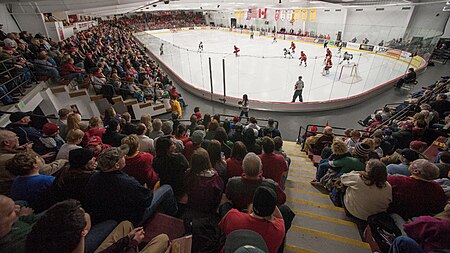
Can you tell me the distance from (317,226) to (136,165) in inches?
95.3

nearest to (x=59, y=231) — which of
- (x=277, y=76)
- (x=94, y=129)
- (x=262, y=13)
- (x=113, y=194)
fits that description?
(x=113, y=194)

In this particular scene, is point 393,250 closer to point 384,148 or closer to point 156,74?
point 384,148

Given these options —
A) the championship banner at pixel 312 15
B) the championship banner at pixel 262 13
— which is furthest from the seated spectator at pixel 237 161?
the championship banner at pixel 262 13

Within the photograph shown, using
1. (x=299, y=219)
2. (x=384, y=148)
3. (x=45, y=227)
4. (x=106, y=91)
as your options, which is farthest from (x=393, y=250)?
(x=106, y=91)

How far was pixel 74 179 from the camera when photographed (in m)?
1.89

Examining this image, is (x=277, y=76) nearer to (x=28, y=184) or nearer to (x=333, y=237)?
(x=333, y=237)

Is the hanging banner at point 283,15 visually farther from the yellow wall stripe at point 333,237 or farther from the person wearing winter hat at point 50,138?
the yellow wall stripe at point 333,237

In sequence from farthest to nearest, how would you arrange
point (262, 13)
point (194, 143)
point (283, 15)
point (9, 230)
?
point (262, 13) < point (283, 15) < point (194, 143) < point (9, 230)

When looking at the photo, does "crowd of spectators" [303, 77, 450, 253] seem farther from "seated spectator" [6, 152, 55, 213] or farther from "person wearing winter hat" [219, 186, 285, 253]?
"seated spectator" [6, 152, 55, 213]

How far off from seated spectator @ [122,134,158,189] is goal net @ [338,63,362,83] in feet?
42.6

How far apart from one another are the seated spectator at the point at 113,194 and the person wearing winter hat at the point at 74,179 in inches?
7.3

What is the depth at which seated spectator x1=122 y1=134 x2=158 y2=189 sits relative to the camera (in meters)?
2.45

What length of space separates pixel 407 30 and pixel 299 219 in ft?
83.2

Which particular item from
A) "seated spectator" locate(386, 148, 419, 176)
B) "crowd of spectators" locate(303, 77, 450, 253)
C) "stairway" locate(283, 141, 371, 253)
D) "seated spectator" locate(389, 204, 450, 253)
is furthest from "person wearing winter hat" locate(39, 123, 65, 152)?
"seated spectator" locate(386, 148, 419, 176)
